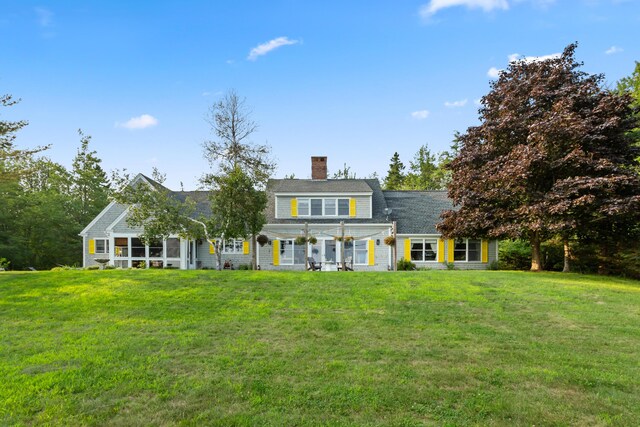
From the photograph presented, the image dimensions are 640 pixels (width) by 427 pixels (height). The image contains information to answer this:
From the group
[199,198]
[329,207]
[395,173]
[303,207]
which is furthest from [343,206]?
[395,173]

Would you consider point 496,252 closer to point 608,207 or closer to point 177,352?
point 608,207

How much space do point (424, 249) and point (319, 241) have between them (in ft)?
19.6

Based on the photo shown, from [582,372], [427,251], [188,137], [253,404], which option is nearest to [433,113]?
[427,251]

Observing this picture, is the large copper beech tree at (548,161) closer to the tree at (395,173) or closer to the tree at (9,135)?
the tree at (9,135)

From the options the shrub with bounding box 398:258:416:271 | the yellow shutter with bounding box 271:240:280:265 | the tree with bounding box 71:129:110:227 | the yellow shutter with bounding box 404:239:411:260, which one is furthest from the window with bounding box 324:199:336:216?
the tree with bounding box 71:129:110:227

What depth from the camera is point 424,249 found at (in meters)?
21.4

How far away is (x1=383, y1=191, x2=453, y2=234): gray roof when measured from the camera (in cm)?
2177

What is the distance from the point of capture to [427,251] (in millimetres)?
21391

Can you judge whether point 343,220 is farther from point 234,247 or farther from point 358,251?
point 234,247

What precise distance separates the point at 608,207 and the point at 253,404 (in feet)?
46.1

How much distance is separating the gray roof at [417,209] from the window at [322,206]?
3079mm

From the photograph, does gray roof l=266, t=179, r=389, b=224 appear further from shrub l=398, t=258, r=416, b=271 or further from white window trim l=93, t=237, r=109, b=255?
white window trim l=93, t=237, r=109, b=255

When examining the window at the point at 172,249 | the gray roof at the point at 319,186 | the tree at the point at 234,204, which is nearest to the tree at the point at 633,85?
the gray roof at the point at 319,186

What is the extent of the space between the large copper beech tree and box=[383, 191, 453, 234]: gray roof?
397 centimetres
